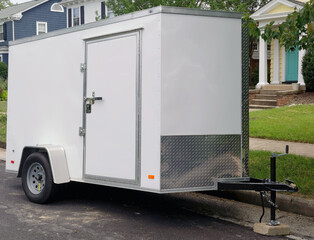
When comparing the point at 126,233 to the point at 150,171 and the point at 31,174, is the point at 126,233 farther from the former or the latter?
the point at 31,174

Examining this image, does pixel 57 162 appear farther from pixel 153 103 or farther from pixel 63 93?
pixel 153 103

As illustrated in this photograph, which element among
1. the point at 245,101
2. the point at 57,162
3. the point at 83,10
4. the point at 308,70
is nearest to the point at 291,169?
the point at 245,101

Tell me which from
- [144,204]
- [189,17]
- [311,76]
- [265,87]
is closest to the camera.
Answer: [189,17]

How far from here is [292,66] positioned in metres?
22.6

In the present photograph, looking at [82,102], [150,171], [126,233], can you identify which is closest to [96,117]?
[82,102]

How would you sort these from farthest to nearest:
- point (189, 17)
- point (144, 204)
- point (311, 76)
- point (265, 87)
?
point (265, 87) < point (311, 76) < point (144, 204) < point (189, 17)

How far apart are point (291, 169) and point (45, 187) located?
4142 millimetres

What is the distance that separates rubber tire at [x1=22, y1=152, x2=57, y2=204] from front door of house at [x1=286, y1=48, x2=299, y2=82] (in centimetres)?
1696

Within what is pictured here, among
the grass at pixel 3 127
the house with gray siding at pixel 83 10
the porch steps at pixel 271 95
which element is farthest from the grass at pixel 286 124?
the house with gray siding at pixel 83 10

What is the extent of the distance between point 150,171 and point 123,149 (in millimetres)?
588

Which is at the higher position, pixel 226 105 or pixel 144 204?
pixel 226 105

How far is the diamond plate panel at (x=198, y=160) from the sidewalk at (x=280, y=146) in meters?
3.71

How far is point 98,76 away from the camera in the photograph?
6.91m

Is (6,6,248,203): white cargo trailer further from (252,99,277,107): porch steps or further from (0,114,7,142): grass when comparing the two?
(252,99,277,107): porch steps
